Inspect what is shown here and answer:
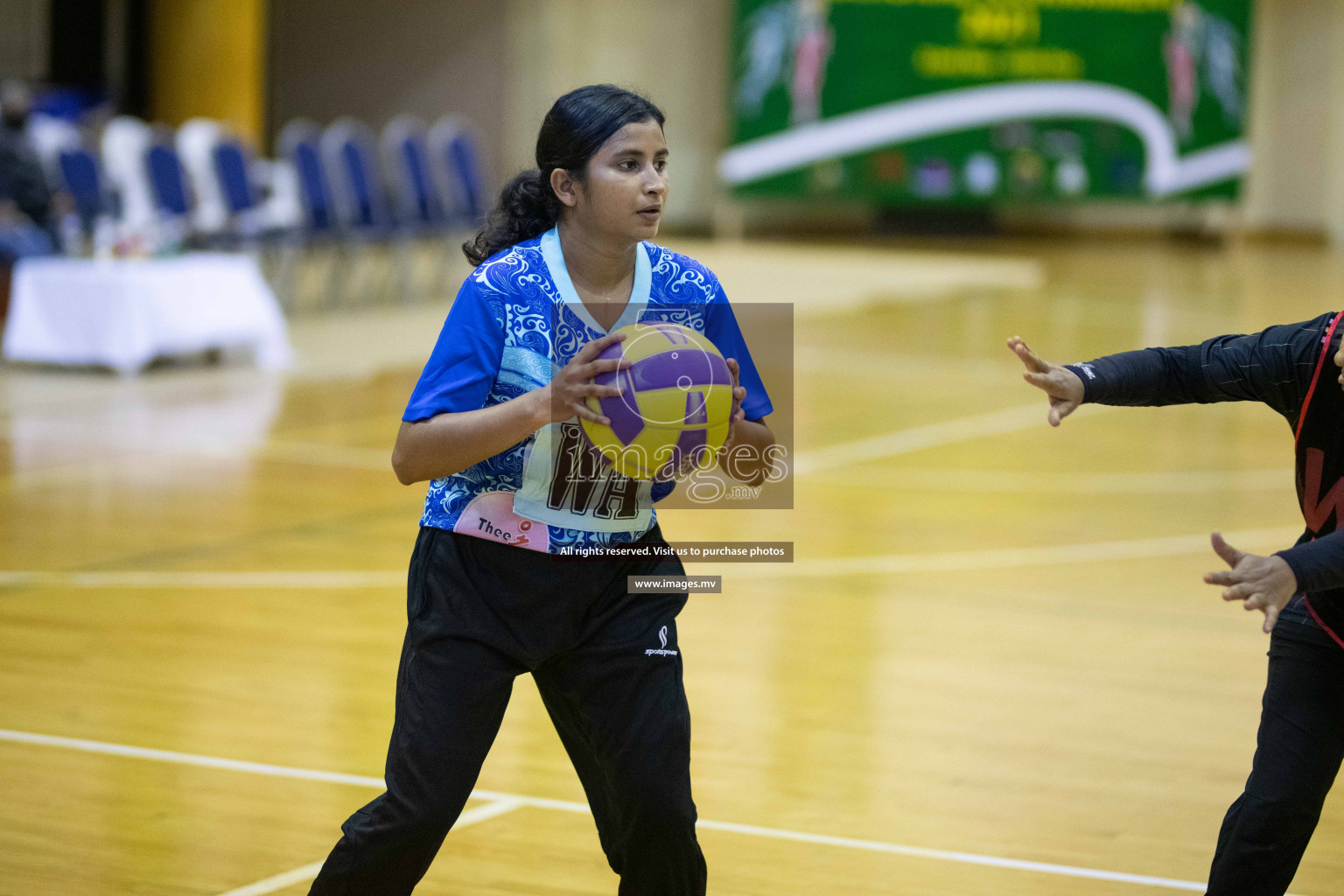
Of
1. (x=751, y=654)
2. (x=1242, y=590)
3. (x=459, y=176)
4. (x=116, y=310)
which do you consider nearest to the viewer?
(x=1242, y=590)

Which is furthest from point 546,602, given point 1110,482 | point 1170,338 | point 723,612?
point 1170,338

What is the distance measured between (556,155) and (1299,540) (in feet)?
4.42

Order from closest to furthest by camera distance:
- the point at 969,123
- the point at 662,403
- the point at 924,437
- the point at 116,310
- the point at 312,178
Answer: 1. the point at 662,403
2. the point at 924,437
3. the point at 116,310
4. the point at 312,178
5. the point at 969,123

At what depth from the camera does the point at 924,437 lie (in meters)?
9.20

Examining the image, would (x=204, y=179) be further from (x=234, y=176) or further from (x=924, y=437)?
(x=924, y=437)

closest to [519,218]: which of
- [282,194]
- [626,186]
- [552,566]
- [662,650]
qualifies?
[626,186]

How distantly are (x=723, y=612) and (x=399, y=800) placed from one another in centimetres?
324

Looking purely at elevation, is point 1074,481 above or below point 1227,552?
below

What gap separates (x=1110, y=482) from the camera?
26.2 feet

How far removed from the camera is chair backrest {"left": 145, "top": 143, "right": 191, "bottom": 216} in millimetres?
12508

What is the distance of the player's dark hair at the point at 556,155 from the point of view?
8.15 ft

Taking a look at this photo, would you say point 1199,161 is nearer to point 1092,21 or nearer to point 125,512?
point 1092,21

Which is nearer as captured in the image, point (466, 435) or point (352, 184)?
point (466, 435)

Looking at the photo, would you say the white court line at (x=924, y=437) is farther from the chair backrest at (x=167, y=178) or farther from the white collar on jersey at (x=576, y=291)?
the chair backrest at (x=167, y=178)
